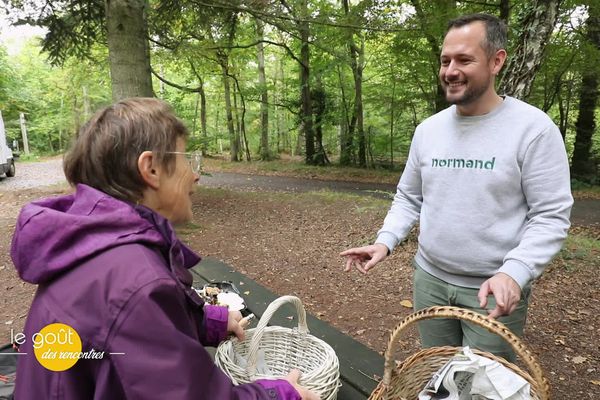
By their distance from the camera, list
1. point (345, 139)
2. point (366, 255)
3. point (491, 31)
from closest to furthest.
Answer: point (491, 31) → point (366, 255) → point (345, 139)

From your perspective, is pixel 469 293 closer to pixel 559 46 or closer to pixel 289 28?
pixel 289 28

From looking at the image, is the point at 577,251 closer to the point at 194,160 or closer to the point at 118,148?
the point at 194,160

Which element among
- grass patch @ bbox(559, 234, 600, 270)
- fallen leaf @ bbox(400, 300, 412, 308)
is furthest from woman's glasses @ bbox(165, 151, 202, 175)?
grass patch @ bbox(559, 234, 600, 270)

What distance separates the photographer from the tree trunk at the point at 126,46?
18.0ft

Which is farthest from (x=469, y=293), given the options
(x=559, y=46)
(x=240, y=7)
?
(x=559, y=46)

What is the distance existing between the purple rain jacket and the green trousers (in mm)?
1197

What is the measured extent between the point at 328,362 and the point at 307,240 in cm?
468

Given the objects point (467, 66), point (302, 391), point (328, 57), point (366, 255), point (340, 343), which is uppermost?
point (328, 57)

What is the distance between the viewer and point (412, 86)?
12.7m

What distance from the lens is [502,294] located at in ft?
4.52

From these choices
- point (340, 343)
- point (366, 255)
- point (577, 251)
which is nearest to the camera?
point (366, 255)

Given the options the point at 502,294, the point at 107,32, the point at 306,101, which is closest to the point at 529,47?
the point at 502,294

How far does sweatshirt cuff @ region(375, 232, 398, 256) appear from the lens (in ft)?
6.41

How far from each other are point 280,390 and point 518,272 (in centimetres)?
97
